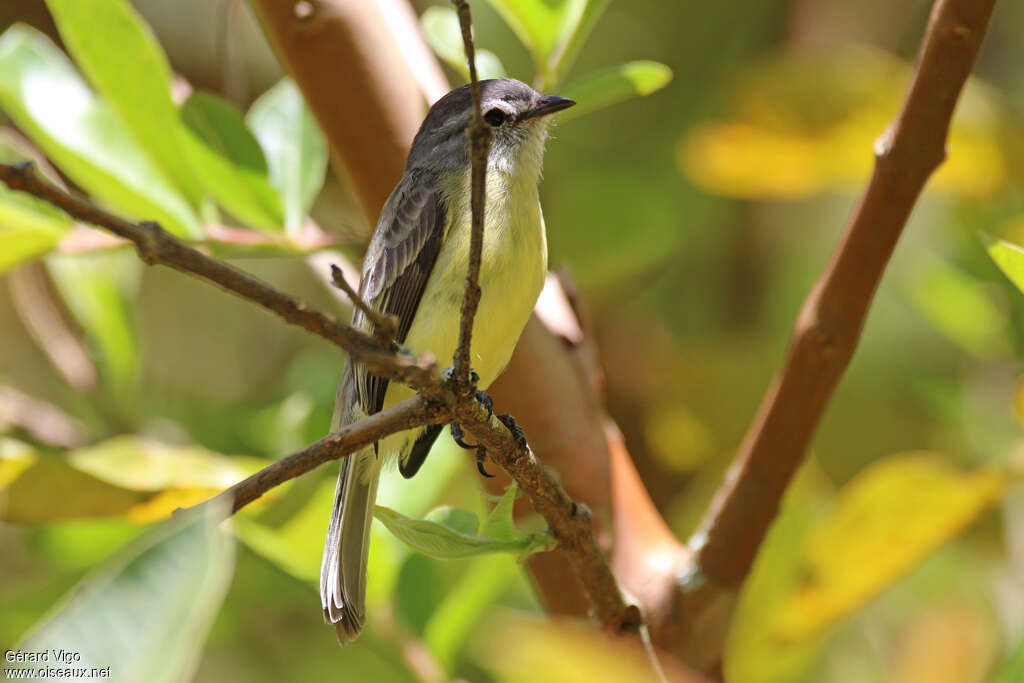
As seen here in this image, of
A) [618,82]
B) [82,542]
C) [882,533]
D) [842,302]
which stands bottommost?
[882,533]

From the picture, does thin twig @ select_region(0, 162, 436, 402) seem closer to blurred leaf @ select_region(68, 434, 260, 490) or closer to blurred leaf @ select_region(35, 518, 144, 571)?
blurred leaf @ select_region(68, 434, 260, 490)

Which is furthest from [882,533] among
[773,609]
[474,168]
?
[474,168]


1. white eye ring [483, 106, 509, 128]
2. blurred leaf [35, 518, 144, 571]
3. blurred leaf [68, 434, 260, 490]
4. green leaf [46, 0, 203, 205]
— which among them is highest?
green leaf [46, 0, 203, 205]

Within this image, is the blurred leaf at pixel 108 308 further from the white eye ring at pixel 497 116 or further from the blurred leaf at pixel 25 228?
the white eye ring at pixel 497 116

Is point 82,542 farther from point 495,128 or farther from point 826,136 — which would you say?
point 826,136

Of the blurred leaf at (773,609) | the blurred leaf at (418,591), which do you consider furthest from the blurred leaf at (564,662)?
the blurred leaf at (418,591)

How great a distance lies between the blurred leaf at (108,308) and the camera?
2730 mm

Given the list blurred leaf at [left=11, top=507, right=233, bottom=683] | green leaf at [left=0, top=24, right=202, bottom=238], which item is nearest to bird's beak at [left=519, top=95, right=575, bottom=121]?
green leaf at [left=0, top=24, right=202, bottom=238]

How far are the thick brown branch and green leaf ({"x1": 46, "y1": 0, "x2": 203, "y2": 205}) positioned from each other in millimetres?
1208

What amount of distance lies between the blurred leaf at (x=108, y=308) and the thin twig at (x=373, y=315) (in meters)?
1.75

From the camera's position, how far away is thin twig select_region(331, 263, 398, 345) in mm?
1117

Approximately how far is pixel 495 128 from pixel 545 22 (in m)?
0.30

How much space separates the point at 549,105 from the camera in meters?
2.17

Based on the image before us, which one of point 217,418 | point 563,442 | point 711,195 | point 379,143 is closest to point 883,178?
point 563,442
